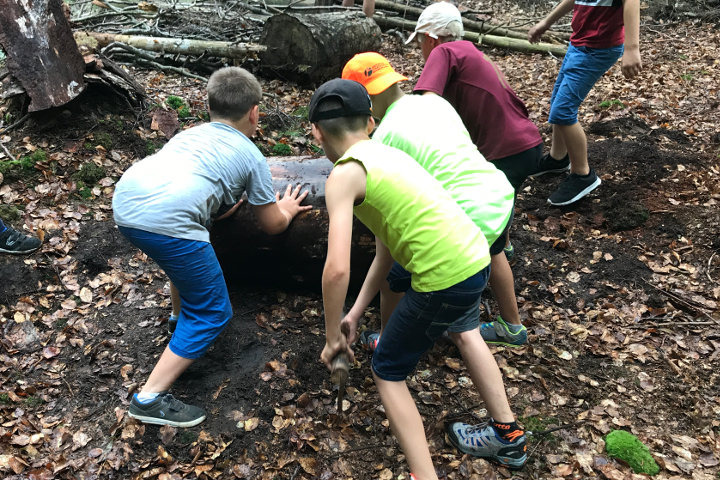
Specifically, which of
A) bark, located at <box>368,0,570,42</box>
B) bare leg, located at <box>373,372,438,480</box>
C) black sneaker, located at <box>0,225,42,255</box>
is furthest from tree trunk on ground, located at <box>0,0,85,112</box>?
bark, located at <box>368,0,570,42</box>

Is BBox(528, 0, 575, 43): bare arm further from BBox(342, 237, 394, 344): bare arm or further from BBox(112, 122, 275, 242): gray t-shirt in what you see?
BBox(112, 122, 275, 242): gray t-shirt

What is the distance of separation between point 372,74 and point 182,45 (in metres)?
6.02

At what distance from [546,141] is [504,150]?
10.7ft

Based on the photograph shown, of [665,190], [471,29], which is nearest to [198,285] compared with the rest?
[665,190]

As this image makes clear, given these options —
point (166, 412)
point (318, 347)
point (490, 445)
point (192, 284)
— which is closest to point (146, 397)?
point (166, 412)

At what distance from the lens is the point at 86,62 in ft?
18.4

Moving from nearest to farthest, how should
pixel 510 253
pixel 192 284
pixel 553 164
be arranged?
1. pixel 192 284
2. pixel 510 253
3. pixel 553 164

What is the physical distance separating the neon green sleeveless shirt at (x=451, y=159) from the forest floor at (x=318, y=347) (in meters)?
1.36

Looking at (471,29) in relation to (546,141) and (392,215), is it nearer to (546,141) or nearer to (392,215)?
(546,141)

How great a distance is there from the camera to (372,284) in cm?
293

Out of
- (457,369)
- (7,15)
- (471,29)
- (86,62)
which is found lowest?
(457,369)

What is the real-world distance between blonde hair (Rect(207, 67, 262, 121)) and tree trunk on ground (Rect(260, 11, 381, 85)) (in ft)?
16.5

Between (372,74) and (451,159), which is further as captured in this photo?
(372,74)

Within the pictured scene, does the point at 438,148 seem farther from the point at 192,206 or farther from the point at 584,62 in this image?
the point at 584,62
